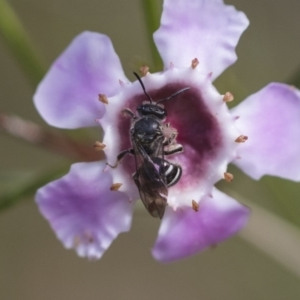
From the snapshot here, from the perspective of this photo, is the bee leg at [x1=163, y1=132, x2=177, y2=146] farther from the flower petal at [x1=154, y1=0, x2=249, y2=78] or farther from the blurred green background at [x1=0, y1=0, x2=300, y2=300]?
the blurred green background at [x1=0, y1=0, x2=300, y2=300]

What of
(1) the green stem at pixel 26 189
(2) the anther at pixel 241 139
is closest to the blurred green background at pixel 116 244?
(1) the green stem at pixel 26 189

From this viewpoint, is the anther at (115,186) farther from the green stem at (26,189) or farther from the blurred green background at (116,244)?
the blurred green background at (116,244)

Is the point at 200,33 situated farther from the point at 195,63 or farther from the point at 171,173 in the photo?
the point at 171,173

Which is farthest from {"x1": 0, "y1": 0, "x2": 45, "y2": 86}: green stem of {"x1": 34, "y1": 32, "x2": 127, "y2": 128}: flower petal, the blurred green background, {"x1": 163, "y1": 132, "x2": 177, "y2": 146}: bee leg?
the blurred green background

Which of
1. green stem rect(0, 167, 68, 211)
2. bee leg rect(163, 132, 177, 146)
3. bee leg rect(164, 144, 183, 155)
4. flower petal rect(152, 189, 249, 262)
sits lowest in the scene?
flower petal rect(152, 189, 249, 262)

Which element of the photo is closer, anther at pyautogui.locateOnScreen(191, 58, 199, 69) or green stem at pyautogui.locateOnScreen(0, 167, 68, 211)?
anther at pyautogui.locateOnScreen(191, 58, 199, 69)

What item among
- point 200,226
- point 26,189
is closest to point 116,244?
point 26,189

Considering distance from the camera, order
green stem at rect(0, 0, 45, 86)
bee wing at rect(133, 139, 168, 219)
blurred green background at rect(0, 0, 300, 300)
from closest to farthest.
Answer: bee wing at rect(133, 139, 168, 219)
green stem at rect(0, 0, 45, 86)
blurred green background at rect(0, 0, 300, 300)
